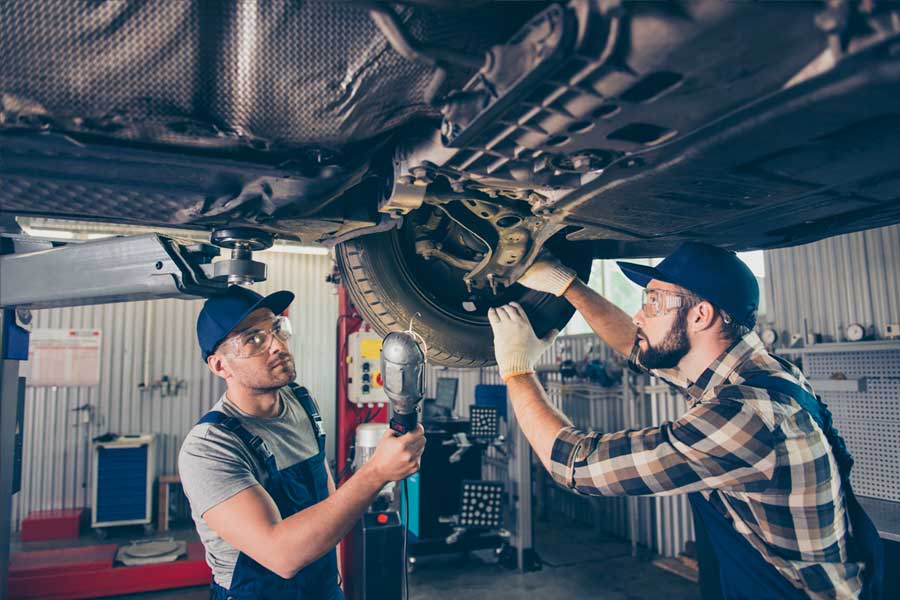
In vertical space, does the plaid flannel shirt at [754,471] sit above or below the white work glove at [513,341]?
below

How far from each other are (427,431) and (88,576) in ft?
8.80

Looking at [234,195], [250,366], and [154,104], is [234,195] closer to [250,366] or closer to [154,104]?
[154,104]

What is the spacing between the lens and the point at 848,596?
131 cm

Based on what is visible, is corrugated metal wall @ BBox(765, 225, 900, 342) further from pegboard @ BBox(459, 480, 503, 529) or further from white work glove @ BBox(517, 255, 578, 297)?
white work glove @ BBox(517, 255, 578, 297)

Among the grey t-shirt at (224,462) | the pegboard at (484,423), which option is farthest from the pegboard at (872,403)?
the grey t-shirt at (224,462)

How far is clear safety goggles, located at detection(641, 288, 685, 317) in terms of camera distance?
62.1 inches

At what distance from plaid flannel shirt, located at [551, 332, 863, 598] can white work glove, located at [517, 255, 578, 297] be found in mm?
535

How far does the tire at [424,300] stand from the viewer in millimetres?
1675

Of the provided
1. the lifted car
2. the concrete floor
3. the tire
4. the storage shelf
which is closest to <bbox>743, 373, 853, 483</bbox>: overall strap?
the lifted car

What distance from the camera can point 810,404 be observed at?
1.37 meters

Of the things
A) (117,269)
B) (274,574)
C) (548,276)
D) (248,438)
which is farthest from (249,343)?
(548,276)

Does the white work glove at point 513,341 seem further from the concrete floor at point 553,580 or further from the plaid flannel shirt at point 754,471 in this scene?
the concrete floor at point 553,580

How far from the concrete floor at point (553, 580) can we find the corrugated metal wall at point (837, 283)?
6.71ft

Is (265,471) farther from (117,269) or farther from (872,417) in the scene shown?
(872,417)
